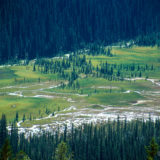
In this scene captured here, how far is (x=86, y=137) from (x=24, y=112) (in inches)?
2429

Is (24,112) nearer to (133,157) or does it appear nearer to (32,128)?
(32,128)

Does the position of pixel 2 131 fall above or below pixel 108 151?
above

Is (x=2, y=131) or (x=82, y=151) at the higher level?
(x=2, y=131)

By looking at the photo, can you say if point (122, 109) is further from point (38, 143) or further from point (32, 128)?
point (38, 143)

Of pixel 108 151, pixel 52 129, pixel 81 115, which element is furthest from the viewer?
pixel 81 115

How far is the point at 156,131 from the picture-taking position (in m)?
136

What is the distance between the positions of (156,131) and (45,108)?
72.8 m

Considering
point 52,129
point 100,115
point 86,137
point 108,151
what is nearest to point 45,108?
point 100,115

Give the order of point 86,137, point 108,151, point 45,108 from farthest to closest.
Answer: point 45,108 < point 86,137 < point 108,151

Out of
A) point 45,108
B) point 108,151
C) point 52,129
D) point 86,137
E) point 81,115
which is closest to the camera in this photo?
point 108,151

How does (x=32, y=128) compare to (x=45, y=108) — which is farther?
(x=45, y=108)

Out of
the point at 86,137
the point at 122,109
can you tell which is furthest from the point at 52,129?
the point at 122,109

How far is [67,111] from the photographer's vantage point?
189 m

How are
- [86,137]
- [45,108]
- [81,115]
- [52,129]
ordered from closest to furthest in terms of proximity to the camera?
1. [86,137]
2. [52,129]
3. [81,115]
4. [45,108]
